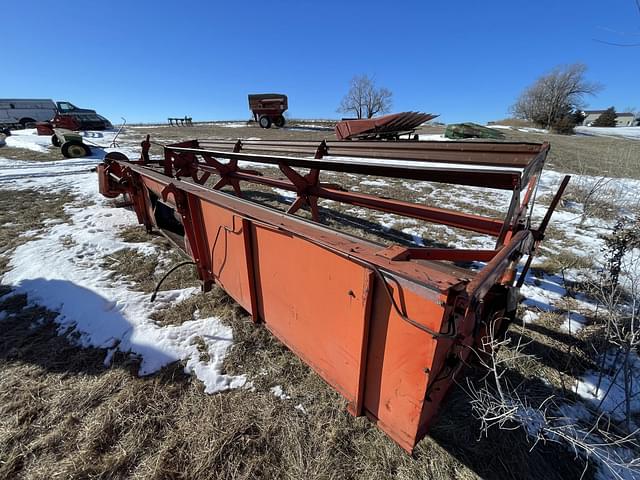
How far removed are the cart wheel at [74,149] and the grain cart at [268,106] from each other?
16289 millimetres

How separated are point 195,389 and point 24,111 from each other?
37.4 m

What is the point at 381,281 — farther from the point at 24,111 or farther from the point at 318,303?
the point at 24,111

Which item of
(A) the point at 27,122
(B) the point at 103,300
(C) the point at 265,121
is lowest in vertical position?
(B) the point at 103,300

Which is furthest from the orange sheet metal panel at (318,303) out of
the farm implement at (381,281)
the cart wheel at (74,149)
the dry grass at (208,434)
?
the cart wheel at (74,149)

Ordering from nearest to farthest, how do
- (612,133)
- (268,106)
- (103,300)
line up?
(103,300), (268,106), (612,133)

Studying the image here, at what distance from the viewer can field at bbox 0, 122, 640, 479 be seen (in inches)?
61.1

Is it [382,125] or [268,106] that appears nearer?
[382,125]

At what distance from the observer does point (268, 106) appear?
24578mm

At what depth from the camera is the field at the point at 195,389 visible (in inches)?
61.1

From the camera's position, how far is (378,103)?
50.9 meters

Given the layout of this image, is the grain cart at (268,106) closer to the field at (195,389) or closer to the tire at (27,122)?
the tire at (27,122)

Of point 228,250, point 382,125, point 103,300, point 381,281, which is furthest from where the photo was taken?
point 382,125

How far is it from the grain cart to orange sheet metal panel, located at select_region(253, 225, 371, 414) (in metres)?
25.7

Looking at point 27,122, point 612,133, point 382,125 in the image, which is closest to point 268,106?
point 382,125
